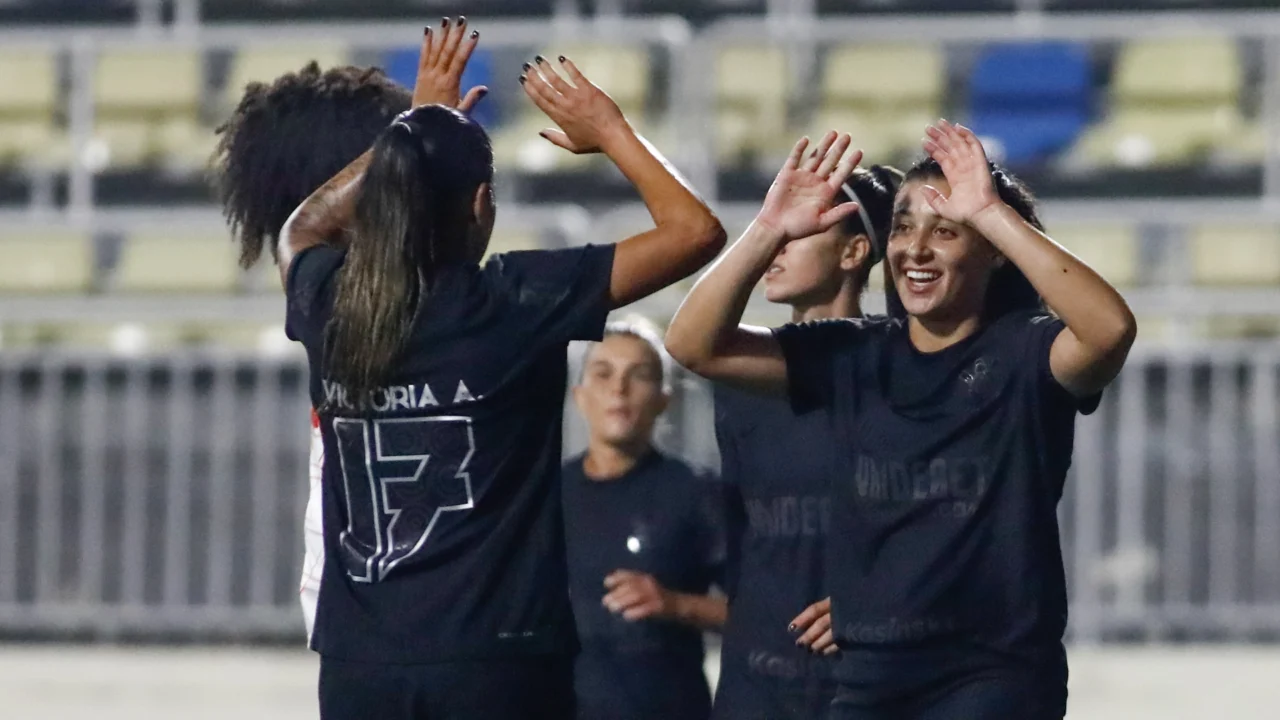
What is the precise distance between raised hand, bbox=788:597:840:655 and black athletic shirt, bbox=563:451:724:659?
0.71 meters

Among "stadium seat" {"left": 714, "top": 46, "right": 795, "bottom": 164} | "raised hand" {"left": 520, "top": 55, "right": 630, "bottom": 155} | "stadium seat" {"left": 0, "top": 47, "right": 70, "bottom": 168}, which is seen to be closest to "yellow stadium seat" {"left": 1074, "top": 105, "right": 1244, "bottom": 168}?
"stadium seat" {"left": 714, "top": 46, "right": 795, "bottom": 164}

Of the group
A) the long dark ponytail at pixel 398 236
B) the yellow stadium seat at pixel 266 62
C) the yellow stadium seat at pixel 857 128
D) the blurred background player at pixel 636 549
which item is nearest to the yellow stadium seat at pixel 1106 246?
the yellow stadium seat at pixel 857 128

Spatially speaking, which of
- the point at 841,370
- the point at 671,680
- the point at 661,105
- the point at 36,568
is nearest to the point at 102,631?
the point at 36,568

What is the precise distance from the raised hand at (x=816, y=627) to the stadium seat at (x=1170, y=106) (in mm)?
8007

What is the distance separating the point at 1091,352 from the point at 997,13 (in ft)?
30.9

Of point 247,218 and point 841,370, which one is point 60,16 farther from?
point 841,370

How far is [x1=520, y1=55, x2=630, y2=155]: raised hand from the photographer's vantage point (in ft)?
11.5

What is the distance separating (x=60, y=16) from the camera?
1333 centimetres

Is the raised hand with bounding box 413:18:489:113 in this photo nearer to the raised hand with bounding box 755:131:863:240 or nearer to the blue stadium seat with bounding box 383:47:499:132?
the raised hand with bounding box 755:131:863:240

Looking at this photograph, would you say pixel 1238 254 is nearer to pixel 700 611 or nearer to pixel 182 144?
pixel 182 144

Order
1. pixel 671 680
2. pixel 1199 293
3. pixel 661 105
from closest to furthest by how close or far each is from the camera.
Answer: pixel 671 680
pixel 1199 293
pixel 661 105

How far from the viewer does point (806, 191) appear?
3719 mm

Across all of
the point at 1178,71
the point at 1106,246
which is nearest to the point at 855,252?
the point at 1106,246

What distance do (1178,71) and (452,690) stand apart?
941 cm
